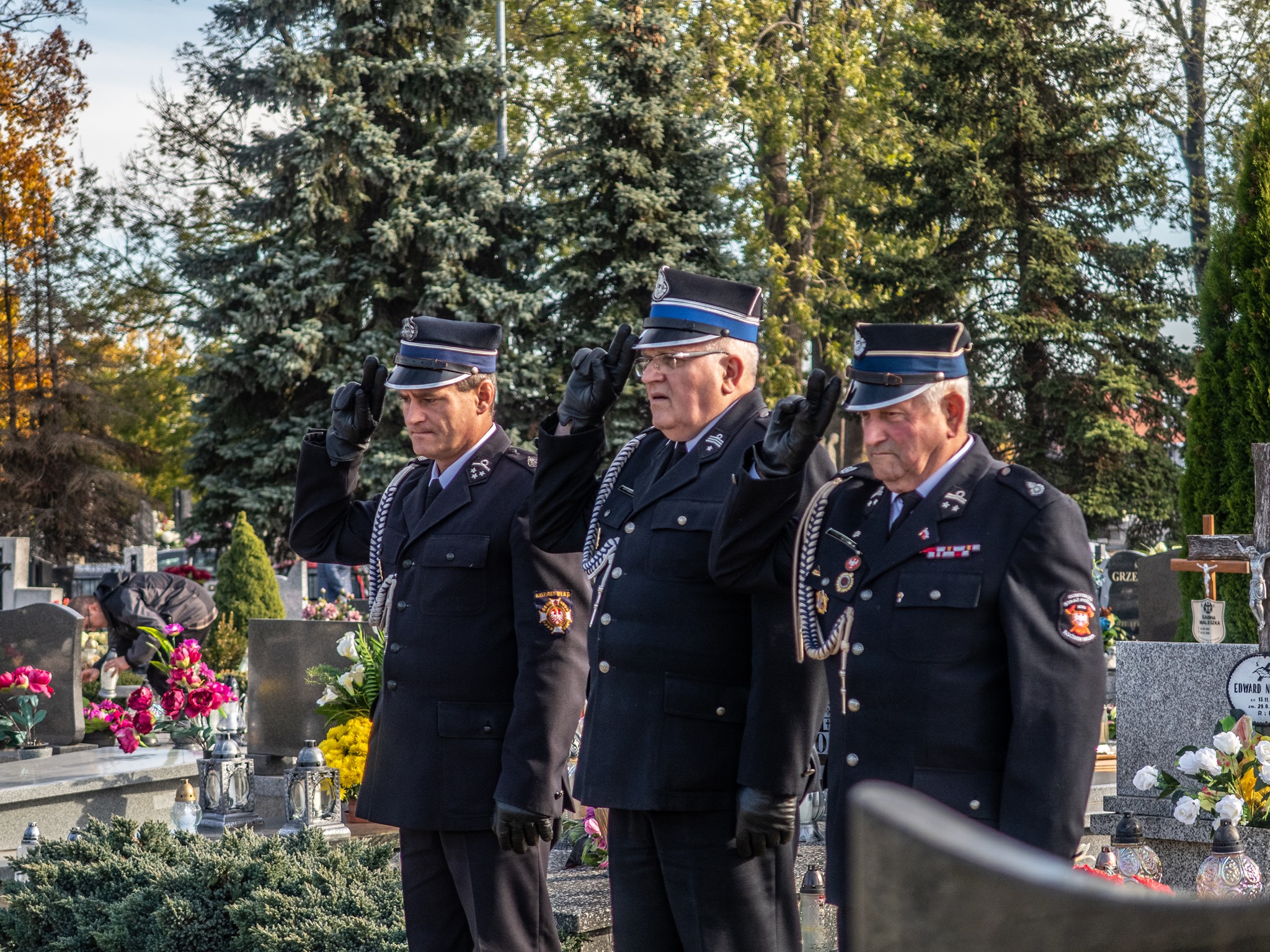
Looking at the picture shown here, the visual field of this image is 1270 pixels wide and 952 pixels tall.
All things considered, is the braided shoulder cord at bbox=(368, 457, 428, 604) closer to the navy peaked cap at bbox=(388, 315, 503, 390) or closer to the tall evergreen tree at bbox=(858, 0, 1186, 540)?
the navy peaked cap at bbox=(388, 315, 503, 390)

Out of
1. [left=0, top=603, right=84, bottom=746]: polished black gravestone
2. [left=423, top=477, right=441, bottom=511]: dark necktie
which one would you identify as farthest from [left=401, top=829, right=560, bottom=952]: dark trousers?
[left=0, top=603, right=84, bottom=746]: polished black gravestone

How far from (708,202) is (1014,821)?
19503 mm

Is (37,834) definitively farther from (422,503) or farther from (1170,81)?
(1170,81)

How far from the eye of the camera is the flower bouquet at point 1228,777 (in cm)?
545

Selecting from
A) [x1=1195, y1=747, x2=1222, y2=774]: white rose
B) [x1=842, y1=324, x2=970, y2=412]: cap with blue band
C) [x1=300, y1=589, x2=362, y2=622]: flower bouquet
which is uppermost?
[x1=842, y1=324, x2=970, y2=412]: cap with blue band

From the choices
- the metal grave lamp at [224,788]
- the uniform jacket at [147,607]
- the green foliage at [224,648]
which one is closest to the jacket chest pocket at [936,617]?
the metal grave lamp at [224,788]

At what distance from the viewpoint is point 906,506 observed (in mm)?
3117

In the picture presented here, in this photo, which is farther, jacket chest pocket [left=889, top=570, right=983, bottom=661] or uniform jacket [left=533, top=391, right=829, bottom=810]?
uniform jacket [left=533, top=391, right=829, bottom=810]

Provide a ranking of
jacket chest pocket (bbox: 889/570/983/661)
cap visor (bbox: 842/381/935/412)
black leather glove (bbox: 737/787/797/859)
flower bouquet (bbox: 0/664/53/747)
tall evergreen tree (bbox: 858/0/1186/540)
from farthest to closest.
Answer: tall evergreen tree (bbox: 858/0/1186/540) → flower bouquet (bbox: 0/664/53/747) → black leather glove (bbox: 737/787/797/859) → cap visor (bbox: 842/381/935/412) → jacket chest pocket (bbox: 889/570/983/661)

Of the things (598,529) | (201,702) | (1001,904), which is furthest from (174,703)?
(1001,904)

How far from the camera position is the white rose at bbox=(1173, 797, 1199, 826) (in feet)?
18.7

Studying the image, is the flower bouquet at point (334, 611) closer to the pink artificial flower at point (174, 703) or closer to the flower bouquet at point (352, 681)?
the pink artificial flower at point (174, 703)

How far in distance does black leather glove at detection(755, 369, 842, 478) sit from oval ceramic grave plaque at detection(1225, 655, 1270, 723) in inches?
141

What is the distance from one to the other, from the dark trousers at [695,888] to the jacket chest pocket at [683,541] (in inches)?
22.7
